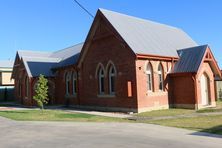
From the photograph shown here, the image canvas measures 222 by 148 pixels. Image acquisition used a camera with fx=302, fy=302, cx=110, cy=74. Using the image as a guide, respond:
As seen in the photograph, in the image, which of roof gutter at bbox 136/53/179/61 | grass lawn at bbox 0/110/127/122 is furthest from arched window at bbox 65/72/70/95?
roof gutter at bbox 136/53/179/61

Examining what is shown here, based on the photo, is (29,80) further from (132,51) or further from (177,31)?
(177,31)

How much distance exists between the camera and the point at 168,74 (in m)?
23.7

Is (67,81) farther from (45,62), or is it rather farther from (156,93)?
(156,93)

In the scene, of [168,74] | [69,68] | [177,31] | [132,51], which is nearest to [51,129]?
[132,51]

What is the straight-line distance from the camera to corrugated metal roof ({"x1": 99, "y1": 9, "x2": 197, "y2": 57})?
22.7m

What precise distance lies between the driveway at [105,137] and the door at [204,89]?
1112cm

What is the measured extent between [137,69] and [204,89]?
657 cm

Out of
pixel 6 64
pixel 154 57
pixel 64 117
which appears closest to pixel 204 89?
pixel 154 57

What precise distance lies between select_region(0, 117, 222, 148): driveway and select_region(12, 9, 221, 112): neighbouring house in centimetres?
806

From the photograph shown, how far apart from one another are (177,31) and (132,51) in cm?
1271

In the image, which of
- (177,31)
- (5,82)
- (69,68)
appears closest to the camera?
(69,68)

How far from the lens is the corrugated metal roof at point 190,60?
22656 mm

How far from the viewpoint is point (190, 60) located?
23328 millimetres

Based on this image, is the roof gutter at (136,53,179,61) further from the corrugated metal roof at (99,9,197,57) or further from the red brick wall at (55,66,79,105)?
the red brick wall at (55,66,79,105)
